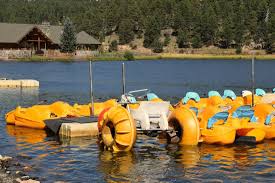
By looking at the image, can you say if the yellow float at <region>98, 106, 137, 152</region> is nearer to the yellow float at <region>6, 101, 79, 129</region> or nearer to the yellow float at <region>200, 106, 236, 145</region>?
the yellow float at <region>200, 106, 236, 145</region>

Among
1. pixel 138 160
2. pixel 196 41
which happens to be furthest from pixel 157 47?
pixel 138 160

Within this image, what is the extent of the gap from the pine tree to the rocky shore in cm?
10567

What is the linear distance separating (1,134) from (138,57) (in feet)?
379

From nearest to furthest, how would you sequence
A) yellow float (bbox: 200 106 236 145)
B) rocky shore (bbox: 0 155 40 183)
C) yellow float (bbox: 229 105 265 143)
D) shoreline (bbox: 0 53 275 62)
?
rocky shore (bbox: 0 155 40 183), yellow float (bbox: 200 106 236 145), yellow float (bbox: 229 105 265 143), shoreline (bbox: 0 53 275 62)

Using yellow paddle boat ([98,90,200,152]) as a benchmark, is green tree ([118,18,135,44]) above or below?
above

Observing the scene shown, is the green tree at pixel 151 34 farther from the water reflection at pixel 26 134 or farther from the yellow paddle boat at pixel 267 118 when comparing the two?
the yellow paddle boat at pixel 267 118

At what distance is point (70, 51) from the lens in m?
129

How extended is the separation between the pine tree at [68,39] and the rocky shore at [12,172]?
106 m

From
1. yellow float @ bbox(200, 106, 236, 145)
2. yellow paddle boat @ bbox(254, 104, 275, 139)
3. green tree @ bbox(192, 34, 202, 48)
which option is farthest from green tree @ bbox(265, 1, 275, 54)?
yellow float @ bbox(200, 106, 236, 145)

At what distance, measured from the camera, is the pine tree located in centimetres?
12719

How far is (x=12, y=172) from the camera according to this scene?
67.4ft

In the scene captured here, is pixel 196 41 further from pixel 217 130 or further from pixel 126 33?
pixel 217 130

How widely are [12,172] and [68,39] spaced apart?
10839 cm

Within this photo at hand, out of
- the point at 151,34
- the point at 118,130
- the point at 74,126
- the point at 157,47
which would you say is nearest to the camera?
the point at 118,130
